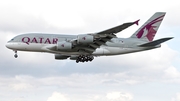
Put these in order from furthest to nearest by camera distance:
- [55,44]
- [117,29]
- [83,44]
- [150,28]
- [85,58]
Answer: [150,28], [85,58], [55,44], [83,44], [117,29]

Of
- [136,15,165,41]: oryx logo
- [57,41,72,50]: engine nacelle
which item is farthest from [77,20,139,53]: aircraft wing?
[136,15,165,41]: oryx logo

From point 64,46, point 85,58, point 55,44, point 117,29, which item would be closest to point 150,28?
point 85,58

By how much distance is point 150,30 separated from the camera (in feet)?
247

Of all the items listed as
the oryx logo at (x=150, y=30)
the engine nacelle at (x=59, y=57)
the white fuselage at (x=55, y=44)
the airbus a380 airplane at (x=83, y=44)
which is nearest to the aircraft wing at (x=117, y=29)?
the airbus a380 airplane at (x=83, y=44)

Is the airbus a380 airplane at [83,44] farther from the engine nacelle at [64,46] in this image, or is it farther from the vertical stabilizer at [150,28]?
the vertical stabilizer at [150,28]

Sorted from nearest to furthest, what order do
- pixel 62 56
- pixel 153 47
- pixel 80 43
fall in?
1. pixel 80 43
2. pixel 153 47
3. pixel 62 56

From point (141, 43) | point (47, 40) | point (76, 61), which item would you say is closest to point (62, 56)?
point (76, 61)

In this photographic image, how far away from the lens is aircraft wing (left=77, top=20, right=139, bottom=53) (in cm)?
6131

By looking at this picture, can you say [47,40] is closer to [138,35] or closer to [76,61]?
[76,61]

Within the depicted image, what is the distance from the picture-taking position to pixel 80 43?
65.8m

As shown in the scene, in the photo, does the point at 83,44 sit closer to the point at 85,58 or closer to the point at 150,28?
the point at 85,58

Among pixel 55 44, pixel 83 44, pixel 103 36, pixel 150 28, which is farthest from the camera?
pixel 150 28

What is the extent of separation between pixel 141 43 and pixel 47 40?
1386 cm

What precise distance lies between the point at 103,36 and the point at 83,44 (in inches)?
114
